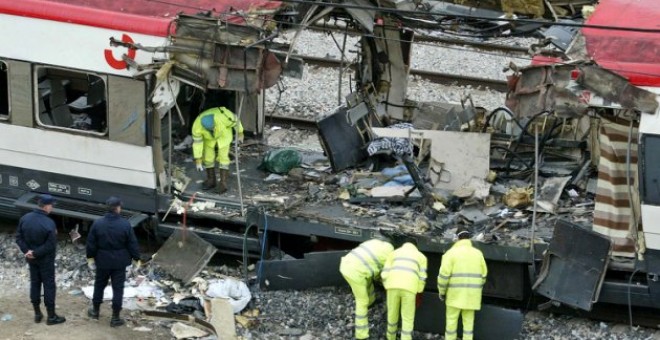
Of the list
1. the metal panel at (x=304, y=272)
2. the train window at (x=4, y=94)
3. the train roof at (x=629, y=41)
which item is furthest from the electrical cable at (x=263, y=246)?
the train roof at (x=629, y=41)

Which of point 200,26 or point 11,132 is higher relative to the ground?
point 200,26

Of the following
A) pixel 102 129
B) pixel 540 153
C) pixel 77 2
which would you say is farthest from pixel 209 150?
pixel 540 153

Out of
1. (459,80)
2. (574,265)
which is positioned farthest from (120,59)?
(459,80)

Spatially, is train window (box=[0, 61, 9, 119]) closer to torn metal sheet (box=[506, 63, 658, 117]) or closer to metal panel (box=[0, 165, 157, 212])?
metal panel (box=[0, 165, 157, 212])

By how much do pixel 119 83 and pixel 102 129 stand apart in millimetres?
705

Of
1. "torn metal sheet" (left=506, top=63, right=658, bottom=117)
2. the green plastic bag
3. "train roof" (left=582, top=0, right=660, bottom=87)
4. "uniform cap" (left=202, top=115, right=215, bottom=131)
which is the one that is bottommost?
the green plastic bag

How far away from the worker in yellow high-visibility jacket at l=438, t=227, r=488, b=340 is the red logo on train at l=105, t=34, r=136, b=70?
4.05 metres

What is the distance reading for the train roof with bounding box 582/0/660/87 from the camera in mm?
10562

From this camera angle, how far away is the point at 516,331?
10.8 m

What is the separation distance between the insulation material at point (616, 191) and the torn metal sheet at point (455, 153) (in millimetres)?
1717

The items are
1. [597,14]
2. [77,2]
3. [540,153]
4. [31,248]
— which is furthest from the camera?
[540,153]

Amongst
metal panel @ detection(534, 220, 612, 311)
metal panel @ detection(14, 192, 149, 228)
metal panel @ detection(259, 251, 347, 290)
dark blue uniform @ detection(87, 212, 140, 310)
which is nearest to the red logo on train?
metal panel @ detection(14, 192, 149, 228)

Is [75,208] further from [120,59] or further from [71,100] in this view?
[120,59]

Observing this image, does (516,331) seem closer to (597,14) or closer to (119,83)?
(597,14)
